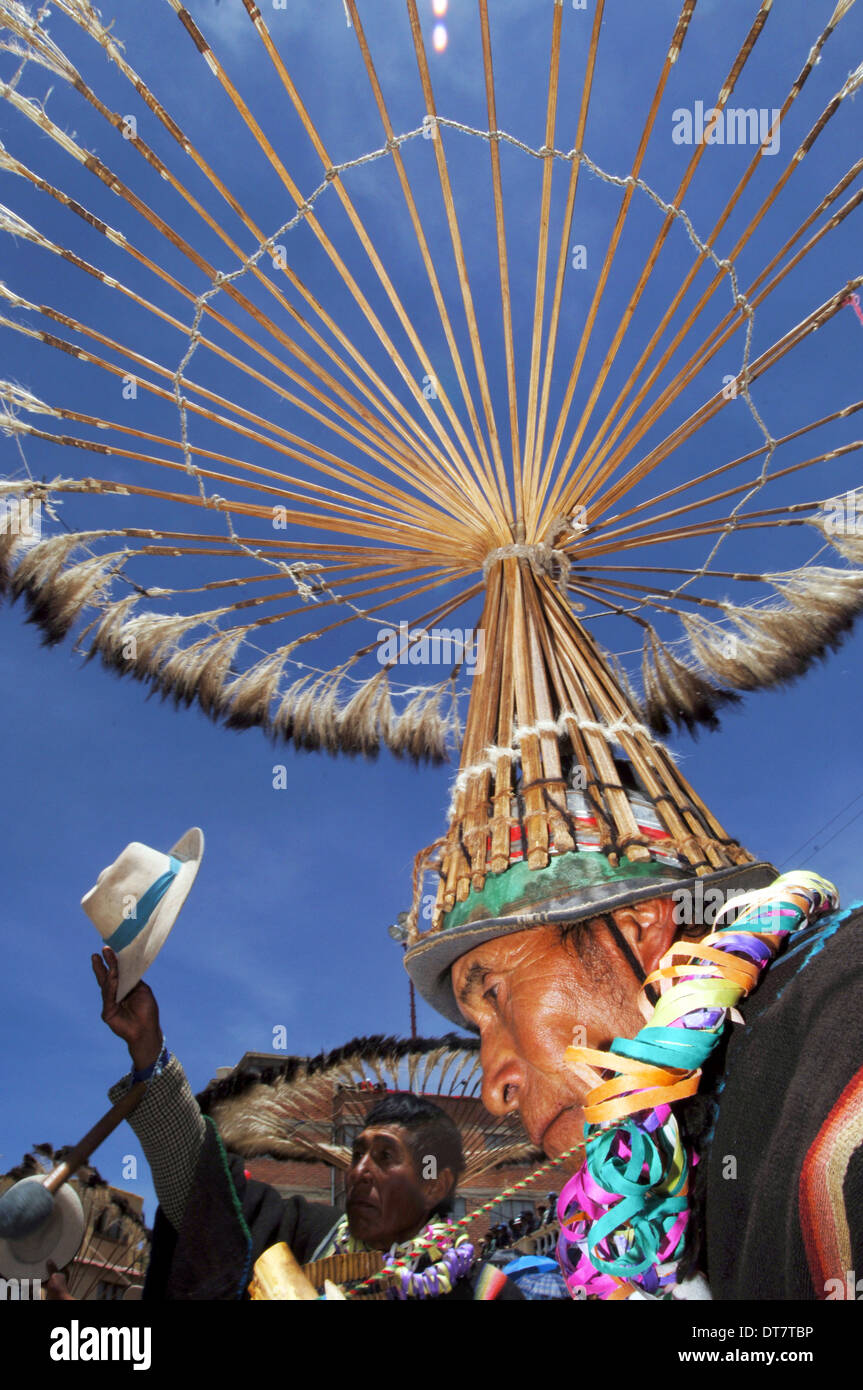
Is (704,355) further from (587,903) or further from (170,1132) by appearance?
(170,1132)

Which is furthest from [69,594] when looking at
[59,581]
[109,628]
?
[109,628]

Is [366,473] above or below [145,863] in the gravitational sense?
above

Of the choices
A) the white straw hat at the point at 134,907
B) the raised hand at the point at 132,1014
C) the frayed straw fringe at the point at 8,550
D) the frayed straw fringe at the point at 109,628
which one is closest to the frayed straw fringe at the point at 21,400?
the frayed straw fringe at the point at 8,550

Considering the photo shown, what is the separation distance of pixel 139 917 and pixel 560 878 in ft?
4.23

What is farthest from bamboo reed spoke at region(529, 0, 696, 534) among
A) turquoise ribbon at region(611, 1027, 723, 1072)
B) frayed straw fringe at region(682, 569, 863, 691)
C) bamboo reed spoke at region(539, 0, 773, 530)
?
turquoise ribbon at region(611, 1027, 723, 1072)

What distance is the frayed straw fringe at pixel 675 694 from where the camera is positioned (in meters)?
4.27

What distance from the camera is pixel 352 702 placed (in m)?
4.37

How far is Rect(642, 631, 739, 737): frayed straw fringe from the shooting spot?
4273 mm

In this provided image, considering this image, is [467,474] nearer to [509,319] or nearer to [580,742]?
[509,319]

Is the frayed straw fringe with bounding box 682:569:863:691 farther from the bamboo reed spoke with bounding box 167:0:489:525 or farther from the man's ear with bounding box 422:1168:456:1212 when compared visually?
the man's ear with bounding box 422:1168:456:1212

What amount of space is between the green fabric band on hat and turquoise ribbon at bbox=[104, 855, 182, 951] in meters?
1.00
